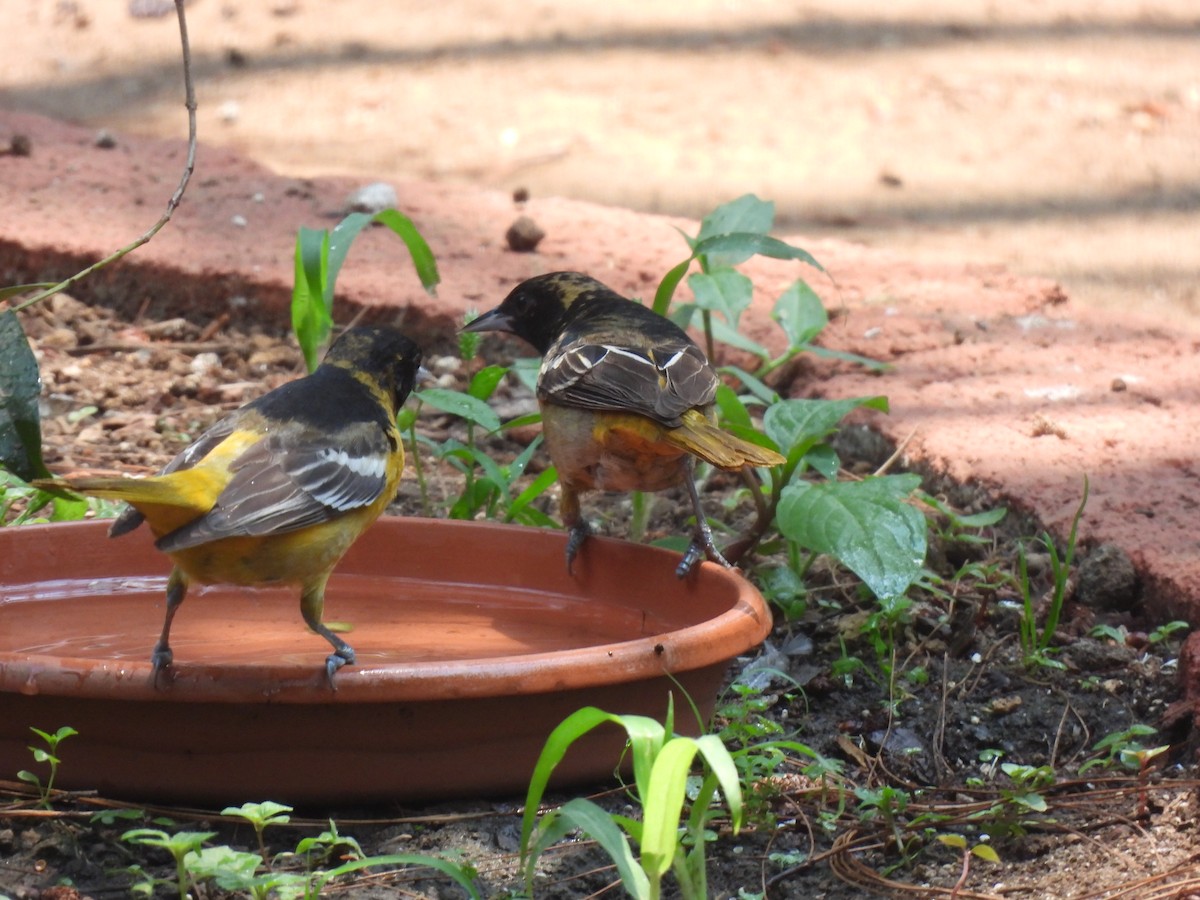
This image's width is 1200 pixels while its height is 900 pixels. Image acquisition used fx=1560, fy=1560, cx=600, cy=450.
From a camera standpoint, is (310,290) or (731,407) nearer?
(731,407)

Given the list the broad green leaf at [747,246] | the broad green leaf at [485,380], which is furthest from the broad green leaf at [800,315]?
the broad green leaf at [485,380]

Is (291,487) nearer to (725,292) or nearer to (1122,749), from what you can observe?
(725,292)

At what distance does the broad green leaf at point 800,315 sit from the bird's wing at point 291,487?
6.56 feet

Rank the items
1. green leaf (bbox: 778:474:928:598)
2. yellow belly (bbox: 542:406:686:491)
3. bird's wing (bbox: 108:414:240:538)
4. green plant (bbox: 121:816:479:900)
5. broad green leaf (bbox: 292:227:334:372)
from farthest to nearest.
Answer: broad green leaf (bbox: 292:227:334:372) < yellow belly (bbox: 542:406:686:491) < green leaf (bbox: 778:474:928:598) < bird's wing (bbox: 108:414:240:538) < green plant (bbox: 121:816:479:900)

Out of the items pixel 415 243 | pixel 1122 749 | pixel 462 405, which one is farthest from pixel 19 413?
pixel 1122 749

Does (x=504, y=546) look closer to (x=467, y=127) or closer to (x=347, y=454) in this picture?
(x=347, y=454)

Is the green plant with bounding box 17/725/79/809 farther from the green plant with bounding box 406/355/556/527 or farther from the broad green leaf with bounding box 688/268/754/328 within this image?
the broad green leaf with bounding box 688/268/754/328

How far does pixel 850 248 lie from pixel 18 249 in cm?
390

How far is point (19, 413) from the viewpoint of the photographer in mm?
3520

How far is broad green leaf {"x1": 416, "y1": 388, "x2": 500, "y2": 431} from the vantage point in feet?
15.4

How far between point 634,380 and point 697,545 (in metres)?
0.51

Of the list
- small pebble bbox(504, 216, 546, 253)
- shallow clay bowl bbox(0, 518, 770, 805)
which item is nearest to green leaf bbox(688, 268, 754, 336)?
shallow clay bowl bbox(0, 518, 770, 805)

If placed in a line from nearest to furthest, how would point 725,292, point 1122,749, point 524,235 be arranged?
point 1122,749
point 725,292
point 524,235

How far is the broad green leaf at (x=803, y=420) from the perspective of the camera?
460 cm
